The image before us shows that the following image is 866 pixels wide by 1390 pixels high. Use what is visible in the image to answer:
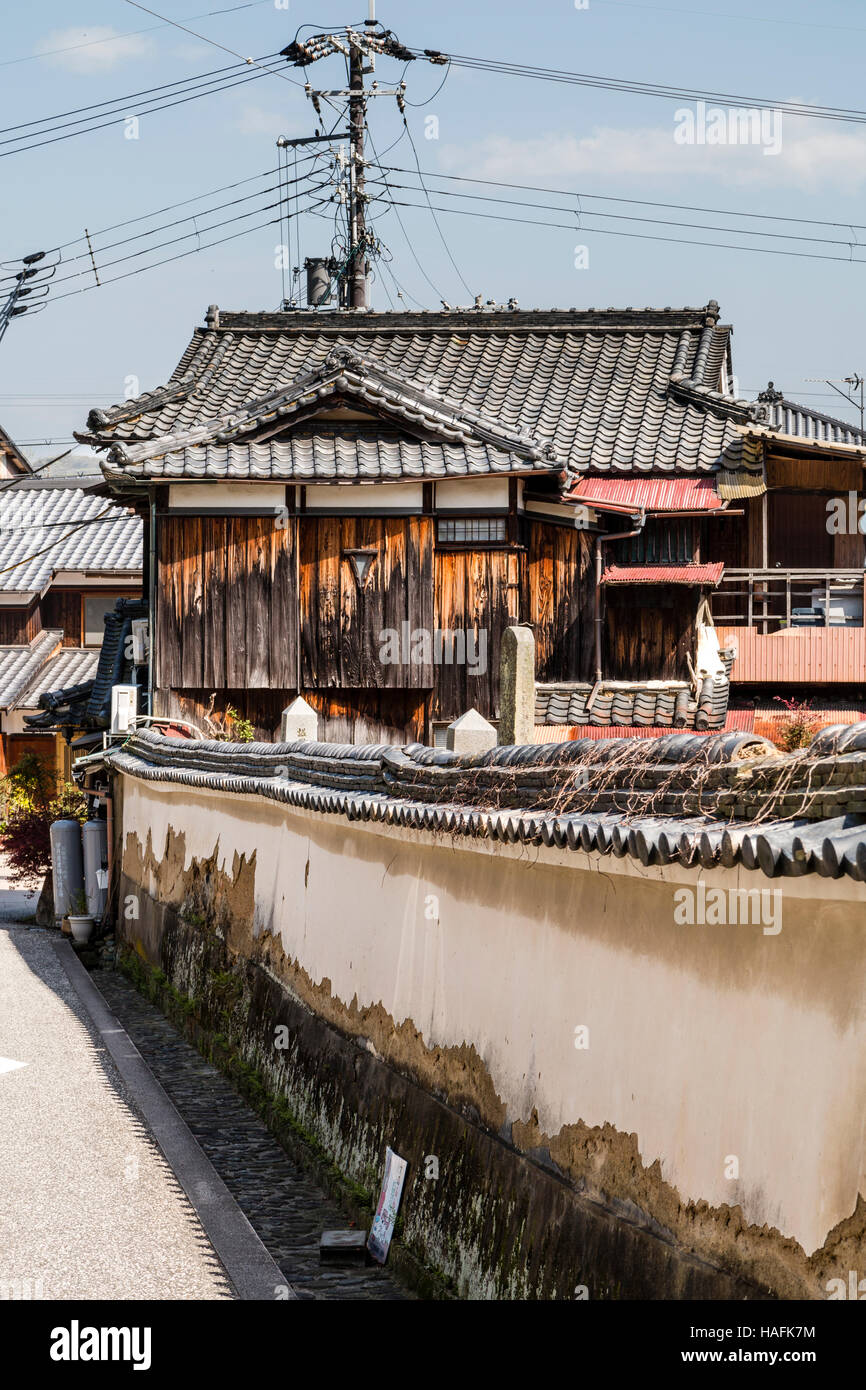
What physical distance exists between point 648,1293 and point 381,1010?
14.4 ft

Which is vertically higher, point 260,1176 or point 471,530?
point 471,530

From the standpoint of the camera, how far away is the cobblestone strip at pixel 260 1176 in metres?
8.57

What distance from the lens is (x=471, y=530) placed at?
2216cm

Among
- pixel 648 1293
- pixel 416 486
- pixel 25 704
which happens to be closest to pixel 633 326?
pixel 416 486

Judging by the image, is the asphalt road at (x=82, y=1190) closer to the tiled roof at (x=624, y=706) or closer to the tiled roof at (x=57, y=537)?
the tiled roof at (x=624, y=706)

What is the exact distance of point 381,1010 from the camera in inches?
391

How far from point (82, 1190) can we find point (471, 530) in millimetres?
13812

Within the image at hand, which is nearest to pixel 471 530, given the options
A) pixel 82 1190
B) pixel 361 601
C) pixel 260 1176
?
pixel 361 601

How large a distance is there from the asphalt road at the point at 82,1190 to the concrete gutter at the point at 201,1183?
84 millimetres

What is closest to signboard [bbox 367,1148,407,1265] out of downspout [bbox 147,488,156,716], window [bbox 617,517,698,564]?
downspout [bbox 147,488,156,716]

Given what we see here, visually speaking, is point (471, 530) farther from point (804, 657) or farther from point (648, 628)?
point (804, 657)

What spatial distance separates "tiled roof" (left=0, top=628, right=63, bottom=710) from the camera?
131 feet
